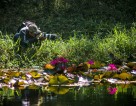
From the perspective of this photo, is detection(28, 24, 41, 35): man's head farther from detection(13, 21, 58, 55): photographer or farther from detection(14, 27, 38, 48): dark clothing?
detection(14, 27, 38, 48): dark clothing

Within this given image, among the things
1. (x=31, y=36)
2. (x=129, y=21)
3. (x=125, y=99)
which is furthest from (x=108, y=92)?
(x=129, y=21)

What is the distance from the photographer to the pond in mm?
4895

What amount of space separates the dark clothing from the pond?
10.0 ft

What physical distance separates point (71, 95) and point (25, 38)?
A: 4.09 metres

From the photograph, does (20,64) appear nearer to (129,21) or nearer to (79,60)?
(79,60)

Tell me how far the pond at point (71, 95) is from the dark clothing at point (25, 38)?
10.0ft

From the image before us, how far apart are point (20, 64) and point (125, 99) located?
3944mm

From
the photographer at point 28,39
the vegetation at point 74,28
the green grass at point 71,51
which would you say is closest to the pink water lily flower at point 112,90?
the vegetation at point 74,28

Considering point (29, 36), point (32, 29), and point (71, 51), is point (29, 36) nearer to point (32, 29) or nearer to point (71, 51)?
point (32, 29)

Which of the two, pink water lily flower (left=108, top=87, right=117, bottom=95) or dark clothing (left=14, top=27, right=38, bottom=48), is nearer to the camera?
pink water lily flower (left=108, top=87, right=117, bottom=95)

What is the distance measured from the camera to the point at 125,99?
5078 mm

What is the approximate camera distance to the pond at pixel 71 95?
4.89 meters

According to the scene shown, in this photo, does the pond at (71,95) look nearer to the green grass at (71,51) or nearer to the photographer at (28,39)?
the green grass at (71,51)

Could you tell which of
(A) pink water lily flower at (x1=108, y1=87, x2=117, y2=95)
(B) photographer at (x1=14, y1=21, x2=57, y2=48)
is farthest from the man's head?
(A) pink water lily flower at (x1=108, y1=87, x2=117, y2=95)
